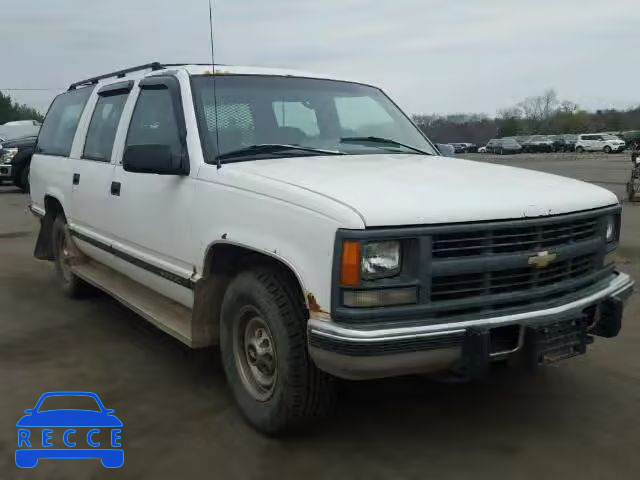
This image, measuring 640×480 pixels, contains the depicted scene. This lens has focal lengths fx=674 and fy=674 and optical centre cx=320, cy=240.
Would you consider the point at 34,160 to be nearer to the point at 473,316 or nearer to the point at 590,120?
the point at 473,316

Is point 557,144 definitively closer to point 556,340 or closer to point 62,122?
point 62,122

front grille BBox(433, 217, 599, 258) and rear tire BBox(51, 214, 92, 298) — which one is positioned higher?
front grille BBox(433, 217, 599, 258)

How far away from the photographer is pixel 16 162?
1702cm

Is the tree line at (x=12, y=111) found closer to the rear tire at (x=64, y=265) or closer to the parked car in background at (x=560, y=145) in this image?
the parked car in background at (x=560, y=145)

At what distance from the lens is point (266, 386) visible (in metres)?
3.43

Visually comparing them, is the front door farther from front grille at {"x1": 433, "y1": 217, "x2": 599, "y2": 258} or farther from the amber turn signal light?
front grille at {"x1": 433, "y1": 217, "x2": 599, "y2": 258}

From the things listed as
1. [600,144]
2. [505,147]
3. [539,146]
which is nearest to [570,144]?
[539,146]

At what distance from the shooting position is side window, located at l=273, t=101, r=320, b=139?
4082 millimetres

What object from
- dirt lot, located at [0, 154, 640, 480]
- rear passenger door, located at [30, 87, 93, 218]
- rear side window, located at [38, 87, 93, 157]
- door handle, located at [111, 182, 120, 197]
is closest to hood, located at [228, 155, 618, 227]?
dirt lot, located at [0, 154, 640, 480]

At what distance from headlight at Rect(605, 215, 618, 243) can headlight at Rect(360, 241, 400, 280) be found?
1.47 metres

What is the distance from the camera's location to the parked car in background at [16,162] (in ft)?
55.9

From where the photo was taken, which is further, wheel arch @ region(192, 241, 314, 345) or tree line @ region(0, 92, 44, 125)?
tree line @ region(0, 92, 44, 125)

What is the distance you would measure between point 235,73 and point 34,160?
3402 mm

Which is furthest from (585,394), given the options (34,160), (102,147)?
(34,160)
